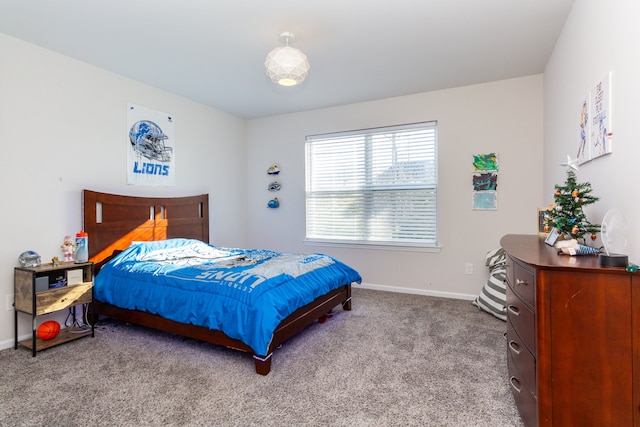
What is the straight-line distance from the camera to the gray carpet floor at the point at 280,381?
177 cm

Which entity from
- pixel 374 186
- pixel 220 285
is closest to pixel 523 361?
pixel 220 285

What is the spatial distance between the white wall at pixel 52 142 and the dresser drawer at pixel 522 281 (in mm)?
3487

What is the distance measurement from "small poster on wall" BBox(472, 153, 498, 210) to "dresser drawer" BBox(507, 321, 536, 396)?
2.21m

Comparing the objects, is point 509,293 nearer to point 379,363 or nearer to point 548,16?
point 379,363

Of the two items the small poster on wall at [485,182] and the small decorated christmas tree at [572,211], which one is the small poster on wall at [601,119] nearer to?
the small decorated christmas tree at [572,211]

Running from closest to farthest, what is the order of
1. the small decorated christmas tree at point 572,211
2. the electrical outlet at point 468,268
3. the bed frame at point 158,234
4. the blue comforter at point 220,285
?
1. the small decorated christmas tree at point 572,211
2. the blue comforter at point 220,285
3. the bed frame at point 158,234
4. the electrical outlet at point 468,268

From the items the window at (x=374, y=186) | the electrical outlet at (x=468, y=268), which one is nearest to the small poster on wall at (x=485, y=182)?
the window at (x=374, y=186)

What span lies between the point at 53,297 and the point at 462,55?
395 centimetres

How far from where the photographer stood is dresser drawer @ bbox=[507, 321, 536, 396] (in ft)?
4.52

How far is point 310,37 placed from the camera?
105 inches

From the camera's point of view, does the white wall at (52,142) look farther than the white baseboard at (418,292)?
No

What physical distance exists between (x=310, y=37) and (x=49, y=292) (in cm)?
282

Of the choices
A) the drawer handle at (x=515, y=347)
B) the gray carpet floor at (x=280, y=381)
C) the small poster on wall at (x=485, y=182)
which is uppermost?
the small poster on wall at (x=485, y=182)

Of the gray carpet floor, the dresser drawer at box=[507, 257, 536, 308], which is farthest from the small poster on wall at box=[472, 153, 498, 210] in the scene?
the dresser drawer at box=[507, 257, 536, 308]
